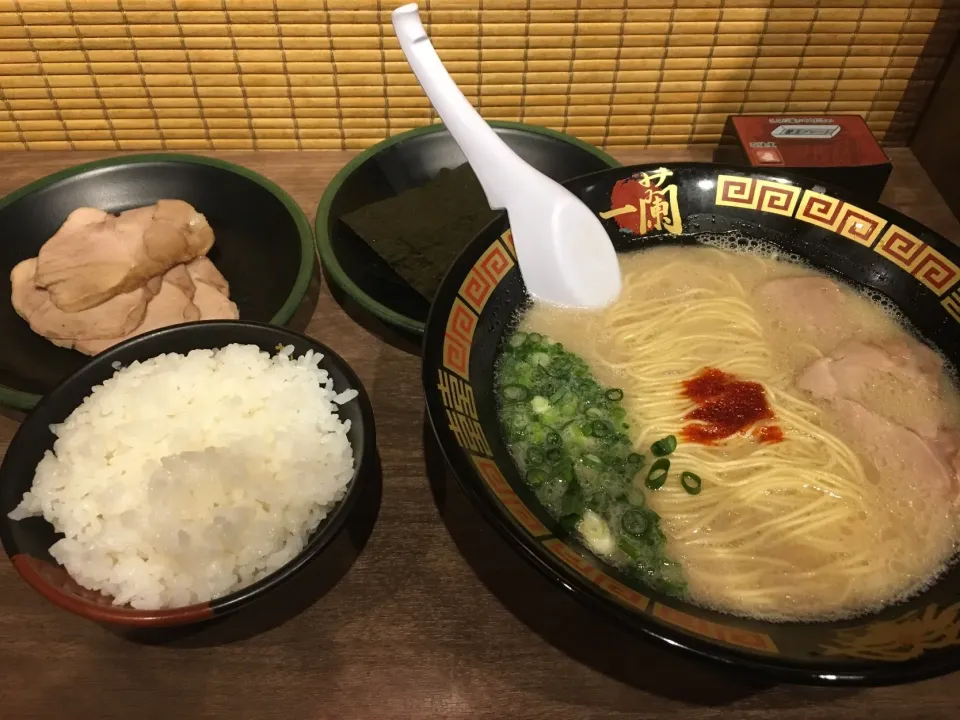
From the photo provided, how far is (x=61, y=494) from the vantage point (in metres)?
1.11

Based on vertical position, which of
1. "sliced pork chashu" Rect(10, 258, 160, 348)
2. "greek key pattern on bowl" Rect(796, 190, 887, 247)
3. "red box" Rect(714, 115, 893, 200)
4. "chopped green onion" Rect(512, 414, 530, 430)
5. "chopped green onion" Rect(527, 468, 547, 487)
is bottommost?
"sliced pork chashu" Rect(10, 258, 160, 348)

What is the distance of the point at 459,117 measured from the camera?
148 cm

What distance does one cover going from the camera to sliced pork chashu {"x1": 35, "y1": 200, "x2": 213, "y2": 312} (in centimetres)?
152

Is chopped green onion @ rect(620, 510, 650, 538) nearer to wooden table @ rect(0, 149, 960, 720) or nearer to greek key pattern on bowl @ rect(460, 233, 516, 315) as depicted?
wooden table @ rect(0, 149, 960, 720)

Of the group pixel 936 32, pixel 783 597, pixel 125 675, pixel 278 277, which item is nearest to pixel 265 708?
pixel 125 675

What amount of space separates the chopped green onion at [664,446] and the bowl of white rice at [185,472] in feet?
1.66

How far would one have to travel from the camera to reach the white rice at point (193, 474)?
3.46ft

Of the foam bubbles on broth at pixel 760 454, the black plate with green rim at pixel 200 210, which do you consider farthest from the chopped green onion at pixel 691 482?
the black plate with green rim at pixel 200 210

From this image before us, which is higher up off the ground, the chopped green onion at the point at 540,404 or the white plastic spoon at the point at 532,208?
the white plastic spoon at the point at 532,208

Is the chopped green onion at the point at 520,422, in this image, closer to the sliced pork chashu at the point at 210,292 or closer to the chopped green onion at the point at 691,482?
the chopped green onion at the point at 691,482

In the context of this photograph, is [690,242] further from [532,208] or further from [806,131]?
[806,131]

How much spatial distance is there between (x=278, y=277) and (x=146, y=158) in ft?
1.70

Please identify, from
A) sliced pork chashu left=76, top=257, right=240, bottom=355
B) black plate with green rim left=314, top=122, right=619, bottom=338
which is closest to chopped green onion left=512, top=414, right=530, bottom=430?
black plate with green rim left=314, top=122, right=619, bottom=338

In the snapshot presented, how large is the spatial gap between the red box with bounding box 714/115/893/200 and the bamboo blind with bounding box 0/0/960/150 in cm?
16
